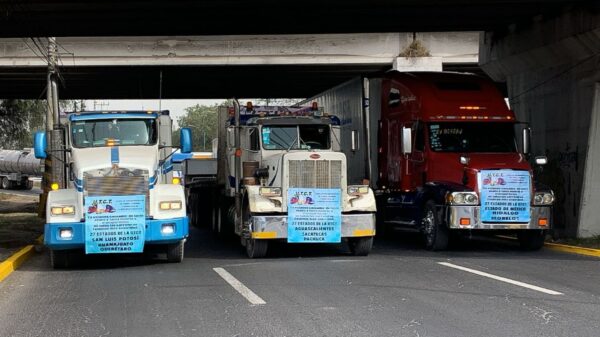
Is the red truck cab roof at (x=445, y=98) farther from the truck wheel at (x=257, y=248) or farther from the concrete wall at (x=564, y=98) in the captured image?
the truck wheel at (x=257, y=248)

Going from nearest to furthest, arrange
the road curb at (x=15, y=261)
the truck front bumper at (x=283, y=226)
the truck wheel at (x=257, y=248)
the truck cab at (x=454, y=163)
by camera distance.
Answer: the road curb at (x=15, y=261) < the truck front bumper at (x=283, y=226) < the truck wheel at (x=257, y=248) < the truck cab at (x=454, y=163)

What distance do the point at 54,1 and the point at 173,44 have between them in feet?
41.3

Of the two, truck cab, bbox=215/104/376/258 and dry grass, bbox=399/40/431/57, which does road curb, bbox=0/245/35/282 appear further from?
dry grass, bbox=399/40/431/57

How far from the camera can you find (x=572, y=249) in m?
16.6

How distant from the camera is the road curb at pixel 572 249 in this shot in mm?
15794

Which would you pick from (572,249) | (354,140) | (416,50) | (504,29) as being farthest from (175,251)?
(416,50)

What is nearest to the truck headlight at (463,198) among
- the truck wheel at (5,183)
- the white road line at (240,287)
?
the white road line at (240,287)

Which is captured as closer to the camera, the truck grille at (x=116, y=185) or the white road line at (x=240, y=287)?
the white road line at (x=240, y=287)

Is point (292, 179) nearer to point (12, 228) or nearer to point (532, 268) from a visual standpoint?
point (532, 268)

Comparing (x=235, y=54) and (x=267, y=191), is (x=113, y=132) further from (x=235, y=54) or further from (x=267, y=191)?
(x=235, y=54)

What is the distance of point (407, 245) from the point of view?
18.4 metres

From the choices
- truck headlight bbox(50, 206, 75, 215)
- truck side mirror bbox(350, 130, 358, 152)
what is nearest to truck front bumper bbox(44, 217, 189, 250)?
truck headlight bbox(50, 206, 75, 215)

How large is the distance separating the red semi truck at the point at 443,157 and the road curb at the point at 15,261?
7824mm

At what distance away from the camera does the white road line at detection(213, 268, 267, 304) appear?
10016 millimetres
